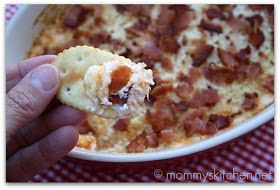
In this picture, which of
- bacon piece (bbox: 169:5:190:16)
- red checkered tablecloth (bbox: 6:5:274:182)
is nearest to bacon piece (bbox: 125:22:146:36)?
bacon piece (bbox: 169:5:190:16)

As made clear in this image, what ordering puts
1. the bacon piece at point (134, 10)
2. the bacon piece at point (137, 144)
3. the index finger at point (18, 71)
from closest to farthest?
the index finger at point (18, 71), the bacon piece at point (137, 144), the bacon piece at point (134, 10)

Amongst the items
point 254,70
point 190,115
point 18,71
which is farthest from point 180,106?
point 18,71

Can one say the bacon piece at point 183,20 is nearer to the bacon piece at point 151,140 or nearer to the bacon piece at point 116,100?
the bacon piece at point 151,140

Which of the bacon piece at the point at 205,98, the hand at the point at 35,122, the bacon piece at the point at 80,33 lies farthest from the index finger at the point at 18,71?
the bacon piece at the point at 205,98

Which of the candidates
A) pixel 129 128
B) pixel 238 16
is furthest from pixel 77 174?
pixel 238 16

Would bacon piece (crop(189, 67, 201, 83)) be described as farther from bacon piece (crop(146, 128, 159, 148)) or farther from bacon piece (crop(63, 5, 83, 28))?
bacon piece (crop(63, 5, 83, 28))

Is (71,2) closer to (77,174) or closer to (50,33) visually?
(50,33)
